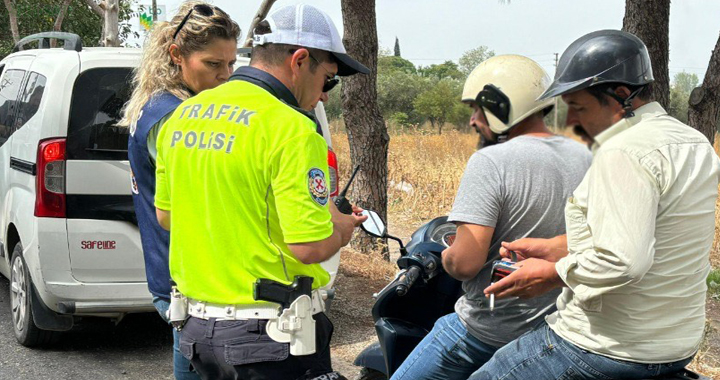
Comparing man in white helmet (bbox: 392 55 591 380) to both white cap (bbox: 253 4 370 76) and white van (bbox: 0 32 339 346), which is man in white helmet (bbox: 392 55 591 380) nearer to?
white cap (bbox: 253 4 370 76)

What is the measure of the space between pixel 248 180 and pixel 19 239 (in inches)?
157

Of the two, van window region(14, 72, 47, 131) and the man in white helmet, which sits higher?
the man in white helmet

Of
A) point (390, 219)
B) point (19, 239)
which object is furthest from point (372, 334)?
point (390, 219)

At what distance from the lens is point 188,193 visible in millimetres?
2377

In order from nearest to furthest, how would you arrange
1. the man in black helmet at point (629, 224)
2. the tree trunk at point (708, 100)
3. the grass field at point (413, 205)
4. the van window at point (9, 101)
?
1. the man in black helmet at point (629, 224)
2. the grass field at point (413, 205)
3. the van window at point (9, 101)
4. the tree trunk at point (708, 100)

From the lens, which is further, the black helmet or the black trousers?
the black trousers

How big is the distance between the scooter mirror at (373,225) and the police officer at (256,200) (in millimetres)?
352

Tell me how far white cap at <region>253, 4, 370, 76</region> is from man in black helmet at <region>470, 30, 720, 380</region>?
612 millimetres

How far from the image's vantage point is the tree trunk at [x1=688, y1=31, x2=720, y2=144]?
22.9 ft

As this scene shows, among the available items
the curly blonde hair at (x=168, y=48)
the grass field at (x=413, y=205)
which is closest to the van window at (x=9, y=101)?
the grass field at (x=413, y=205)

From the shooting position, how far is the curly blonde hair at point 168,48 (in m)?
3.31

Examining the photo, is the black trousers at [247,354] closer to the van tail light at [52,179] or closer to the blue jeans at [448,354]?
the blue jeans at [448,354]

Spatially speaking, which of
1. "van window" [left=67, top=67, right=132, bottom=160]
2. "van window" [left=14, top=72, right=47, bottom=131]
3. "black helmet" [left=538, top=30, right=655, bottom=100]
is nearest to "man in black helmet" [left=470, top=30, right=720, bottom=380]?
"black helmet" [left=538, top=30, right=655, bottom=100]

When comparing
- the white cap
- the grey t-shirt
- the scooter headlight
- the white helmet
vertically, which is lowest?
the scooter headlight
